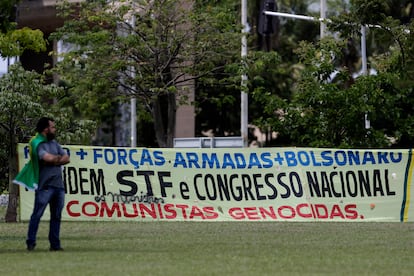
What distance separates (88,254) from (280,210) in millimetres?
9019

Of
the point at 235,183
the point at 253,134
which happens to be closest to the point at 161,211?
the point at 235,183

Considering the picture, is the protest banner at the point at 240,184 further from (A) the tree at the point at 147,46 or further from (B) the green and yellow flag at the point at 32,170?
(A) the tree at the point at 147,46

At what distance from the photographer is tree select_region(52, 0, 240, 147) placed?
115ft

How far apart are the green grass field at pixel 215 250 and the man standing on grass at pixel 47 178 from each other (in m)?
0.36

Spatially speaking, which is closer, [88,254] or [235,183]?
[88,254]

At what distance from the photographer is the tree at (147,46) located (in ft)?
115

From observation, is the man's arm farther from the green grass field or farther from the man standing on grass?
the green grass field

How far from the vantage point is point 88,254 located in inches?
536

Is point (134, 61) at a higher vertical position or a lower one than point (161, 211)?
higher

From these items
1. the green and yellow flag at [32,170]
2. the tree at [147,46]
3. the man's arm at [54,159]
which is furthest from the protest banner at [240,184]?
the tree at [147,46]

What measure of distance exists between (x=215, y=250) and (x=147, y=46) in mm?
21983

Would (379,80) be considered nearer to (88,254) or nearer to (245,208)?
(245,208)

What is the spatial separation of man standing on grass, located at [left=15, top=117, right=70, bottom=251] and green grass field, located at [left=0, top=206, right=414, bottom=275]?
1.17ft

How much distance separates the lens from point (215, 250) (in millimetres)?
14086
